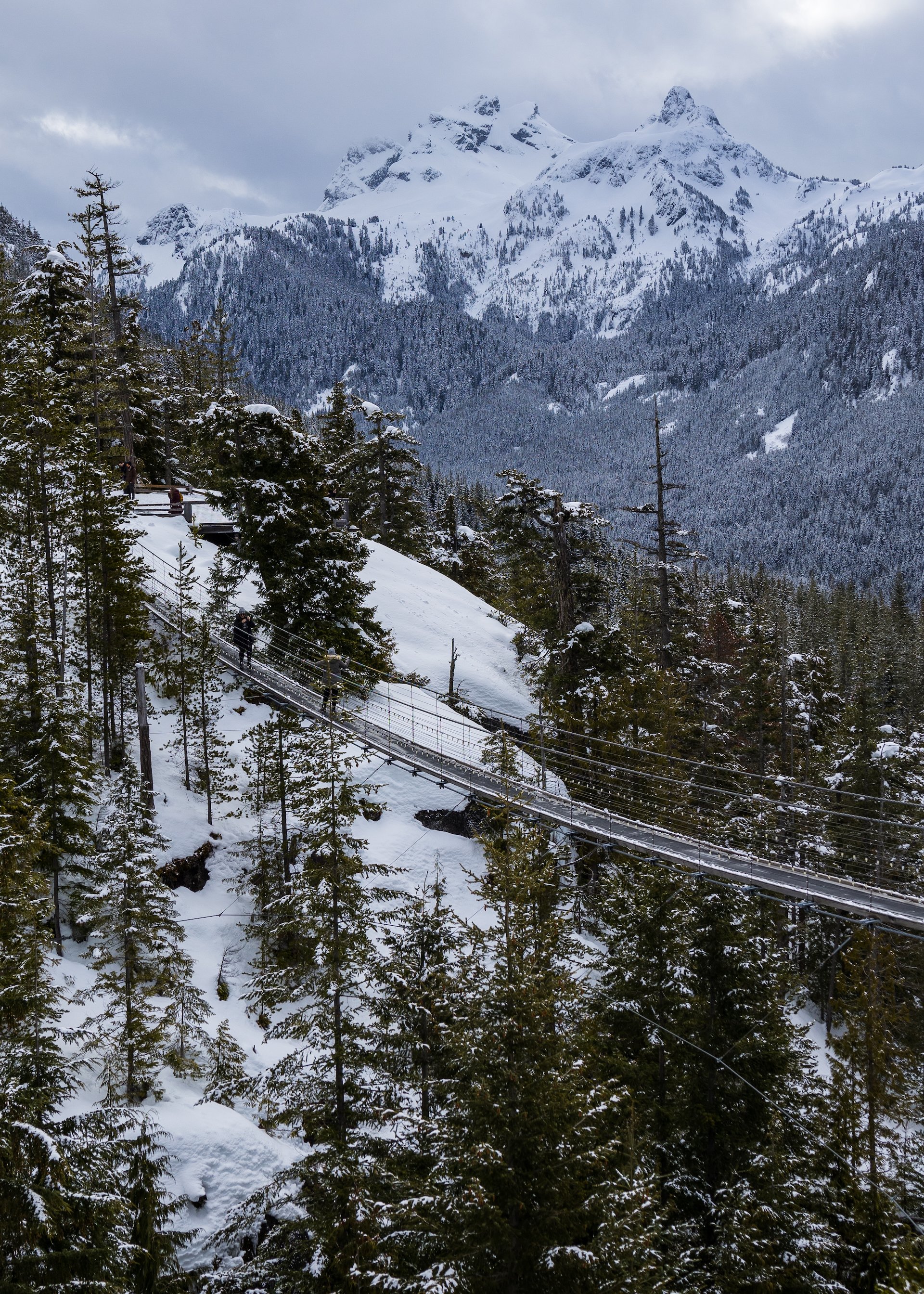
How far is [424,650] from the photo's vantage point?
31688mm

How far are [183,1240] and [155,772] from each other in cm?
1349

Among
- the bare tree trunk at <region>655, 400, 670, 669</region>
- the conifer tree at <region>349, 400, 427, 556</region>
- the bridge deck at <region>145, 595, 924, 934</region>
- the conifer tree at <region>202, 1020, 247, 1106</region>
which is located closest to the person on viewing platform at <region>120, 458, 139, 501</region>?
the conifer tree at <region>349, 400, 427, 556</region>

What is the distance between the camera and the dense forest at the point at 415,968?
27.3ft

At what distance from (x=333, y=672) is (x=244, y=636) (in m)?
4.41

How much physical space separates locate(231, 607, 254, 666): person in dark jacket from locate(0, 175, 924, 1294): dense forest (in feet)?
2.43

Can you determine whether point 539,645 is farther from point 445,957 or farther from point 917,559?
point 917,559

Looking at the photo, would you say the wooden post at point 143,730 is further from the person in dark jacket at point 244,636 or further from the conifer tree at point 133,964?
the conifer tree at point 133,964

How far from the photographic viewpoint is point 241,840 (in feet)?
67.5

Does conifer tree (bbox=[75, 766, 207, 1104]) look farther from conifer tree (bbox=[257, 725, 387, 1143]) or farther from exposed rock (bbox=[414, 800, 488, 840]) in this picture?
exposed rock (bbox=[414, 800, 488, 840])

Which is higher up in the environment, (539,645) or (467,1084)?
(539,645)

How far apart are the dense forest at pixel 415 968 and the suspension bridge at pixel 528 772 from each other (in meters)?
0.38

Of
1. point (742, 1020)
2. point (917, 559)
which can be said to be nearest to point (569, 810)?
point (742, 1020)

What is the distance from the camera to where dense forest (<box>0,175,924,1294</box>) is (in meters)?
8.32

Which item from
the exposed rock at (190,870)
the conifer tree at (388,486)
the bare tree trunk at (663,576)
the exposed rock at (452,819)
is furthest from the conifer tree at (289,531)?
the conifer tree at (388,486)
